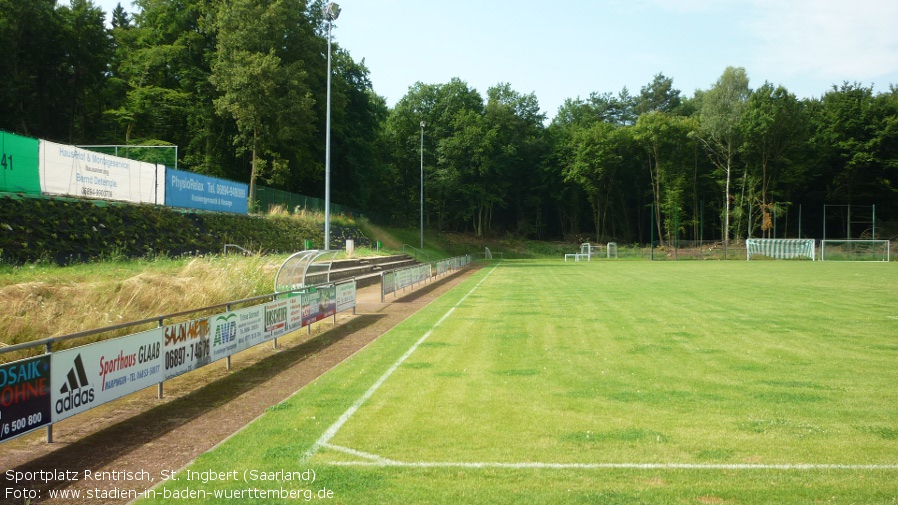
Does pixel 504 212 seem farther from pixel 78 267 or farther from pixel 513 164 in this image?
pixel 78 267

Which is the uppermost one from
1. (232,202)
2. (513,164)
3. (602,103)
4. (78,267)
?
(602,103)

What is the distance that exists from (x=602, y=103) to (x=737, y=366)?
324 ft

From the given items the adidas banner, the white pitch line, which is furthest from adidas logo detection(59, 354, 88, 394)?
the white pitch line

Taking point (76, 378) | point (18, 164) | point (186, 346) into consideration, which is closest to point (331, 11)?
point (18, 164)

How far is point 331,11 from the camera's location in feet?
87.1

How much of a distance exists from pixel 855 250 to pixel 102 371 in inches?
2949

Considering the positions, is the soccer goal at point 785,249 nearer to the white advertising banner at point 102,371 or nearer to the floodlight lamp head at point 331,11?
the floodlight lamp head at point 331,11

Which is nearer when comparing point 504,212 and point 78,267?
point 78,267

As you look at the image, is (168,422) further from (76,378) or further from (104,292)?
(104,292)

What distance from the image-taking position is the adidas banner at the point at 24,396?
19.8 feet

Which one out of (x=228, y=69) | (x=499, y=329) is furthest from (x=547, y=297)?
(x=228, y=69)

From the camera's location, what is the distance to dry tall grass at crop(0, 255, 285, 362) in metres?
9.96

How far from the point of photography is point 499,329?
16109 mm

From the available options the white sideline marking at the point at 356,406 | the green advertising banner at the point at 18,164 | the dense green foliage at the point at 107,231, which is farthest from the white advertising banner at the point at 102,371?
the green advertising banner at the point at 18,164
